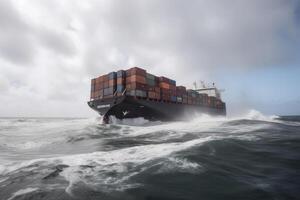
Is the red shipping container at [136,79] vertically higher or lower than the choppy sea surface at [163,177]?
higher

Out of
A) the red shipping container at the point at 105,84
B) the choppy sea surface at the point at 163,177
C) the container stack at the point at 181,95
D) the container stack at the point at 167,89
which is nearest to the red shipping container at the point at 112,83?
the red shipping container at the point at 105,84

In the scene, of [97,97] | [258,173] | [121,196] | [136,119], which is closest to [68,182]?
[121,196]

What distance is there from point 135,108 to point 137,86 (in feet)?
11.5

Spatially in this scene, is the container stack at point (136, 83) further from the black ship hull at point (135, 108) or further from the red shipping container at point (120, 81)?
the black ship hull at point (135, 108)

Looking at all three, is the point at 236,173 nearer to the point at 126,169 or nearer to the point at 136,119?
the point at 126,169

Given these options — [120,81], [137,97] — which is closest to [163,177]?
[137,97]

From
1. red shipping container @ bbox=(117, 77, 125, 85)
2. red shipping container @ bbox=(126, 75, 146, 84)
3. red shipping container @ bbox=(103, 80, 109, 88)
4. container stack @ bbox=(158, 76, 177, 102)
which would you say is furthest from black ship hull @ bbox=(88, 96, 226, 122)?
red shipping container @ bbox=(126, 75, 146, 84)

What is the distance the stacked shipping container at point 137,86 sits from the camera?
2995 cm

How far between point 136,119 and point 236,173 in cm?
2475

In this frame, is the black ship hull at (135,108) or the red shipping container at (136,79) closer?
the black ship hull at (135,108)

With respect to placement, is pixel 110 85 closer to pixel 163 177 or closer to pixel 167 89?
pixel 167 89

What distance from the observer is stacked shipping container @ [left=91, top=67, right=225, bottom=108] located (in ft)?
98.3

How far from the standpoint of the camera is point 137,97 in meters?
29.0

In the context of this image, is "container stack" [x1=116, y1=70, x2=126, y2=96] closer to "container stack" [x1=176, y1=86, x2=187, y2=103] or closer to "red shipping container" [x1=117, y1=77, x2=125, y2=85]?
"red shipping container" [x1=117, y1=77, x2=125, y2=85]
